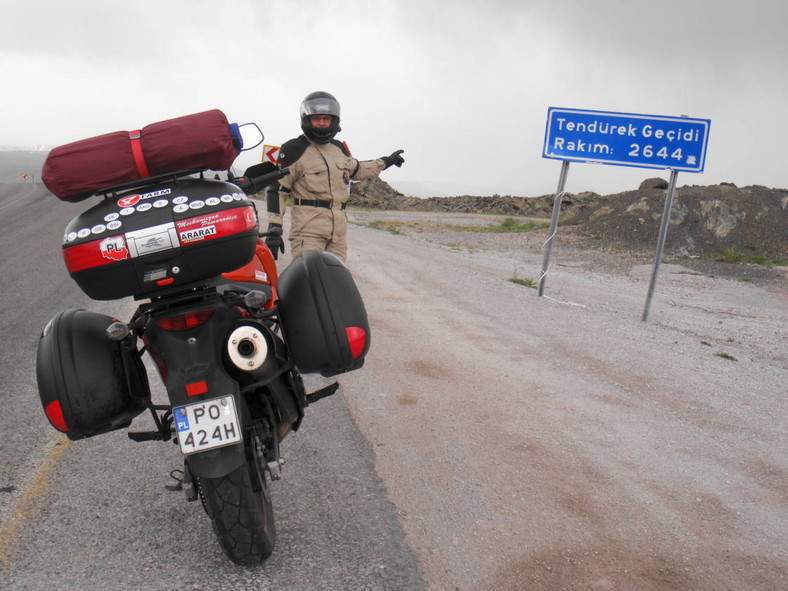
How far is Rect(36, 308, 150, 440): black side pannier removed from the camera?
8.28 feet

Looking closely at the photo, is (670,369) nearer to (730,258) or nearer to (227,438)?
(227,438)

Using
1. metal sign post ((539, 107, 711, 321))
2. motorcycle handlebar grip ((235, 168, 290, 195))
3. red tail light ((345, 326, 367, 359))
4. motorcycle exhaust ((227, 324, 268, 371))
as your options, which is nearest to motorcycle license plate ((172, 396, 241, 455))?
motorcycle exhaust ((227, 324, 268, 371))

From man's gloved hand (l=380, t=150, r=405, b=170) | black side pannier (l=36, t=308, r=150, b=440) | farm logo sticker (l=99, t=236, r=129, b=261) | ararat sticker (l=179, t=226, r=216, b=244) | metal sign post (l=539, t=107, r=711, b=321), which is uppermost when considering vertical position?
metal sign post (l=539, t=107, r=711, b=321)

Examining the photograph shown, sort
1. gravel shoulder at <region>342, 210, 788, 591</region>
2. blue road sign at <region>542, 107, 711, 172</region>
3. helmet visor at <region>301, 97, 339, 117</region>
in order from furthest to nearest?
blue road sign at <region>542, 107, 711, 172</region>
helmet visor at <region>301, 97, 339, 117</region>
gravel shoulder at <region>342, 210, 788, 591</region>

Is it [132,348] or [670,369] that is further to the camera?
[670,369]

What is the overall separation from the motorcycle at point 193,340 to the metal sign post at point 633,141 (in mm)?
7766

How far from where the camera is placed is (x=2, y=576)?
2.70 m

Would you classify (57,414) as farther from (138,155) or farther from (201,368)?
(138,155)

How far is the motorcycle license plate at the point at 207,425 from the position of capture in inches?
97.3

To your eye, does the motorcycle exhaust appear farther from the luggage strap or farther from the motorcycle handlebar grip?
the motorcycle handlebar grip

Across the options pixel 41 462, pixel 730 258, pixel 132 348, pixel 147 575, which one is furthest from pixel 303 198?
pixel 730 258

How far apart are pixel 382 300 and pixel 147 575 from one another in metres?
6.34

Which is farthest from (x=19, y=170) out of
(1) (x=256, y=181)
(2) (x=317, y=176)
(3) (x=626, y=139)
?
(1) (x=256, y=181)

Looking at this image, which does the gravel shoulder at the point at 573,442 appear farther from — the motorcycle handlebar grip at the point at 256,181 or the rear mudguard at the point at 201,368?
the motorcycle handlebar grip at the point at 256,181
